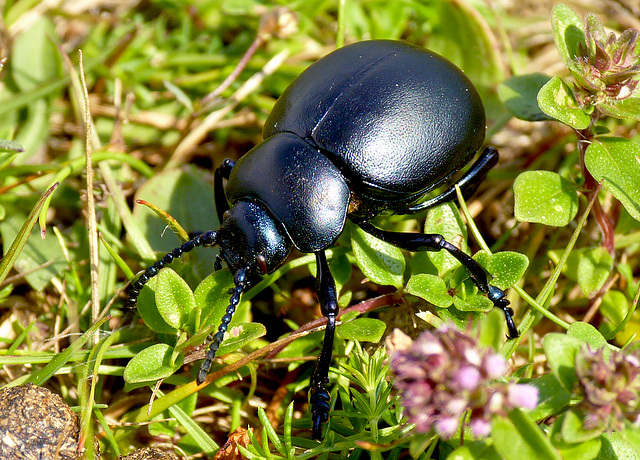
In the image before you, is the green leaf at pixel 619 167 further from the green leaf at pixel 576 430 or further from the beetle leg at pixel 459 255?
the green leaf at pixel 576 430

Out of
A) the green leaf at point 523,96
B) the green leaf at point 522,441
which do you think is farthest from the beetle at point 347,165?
the green leaf at point 522,441

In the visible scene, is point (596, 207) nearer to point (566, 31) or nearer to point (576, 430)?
point (566, 31)

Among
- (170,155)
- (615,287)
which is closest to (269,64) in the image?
(170,155)

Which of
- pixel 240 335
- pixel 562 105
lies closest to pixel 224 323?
pixel 240 335

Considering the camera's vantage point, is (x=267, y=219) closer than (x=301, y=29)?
Yes

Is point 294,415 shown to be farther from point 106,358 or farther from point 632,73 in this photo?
point 632,73

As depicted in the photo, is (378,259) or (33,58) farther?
(33,58)
